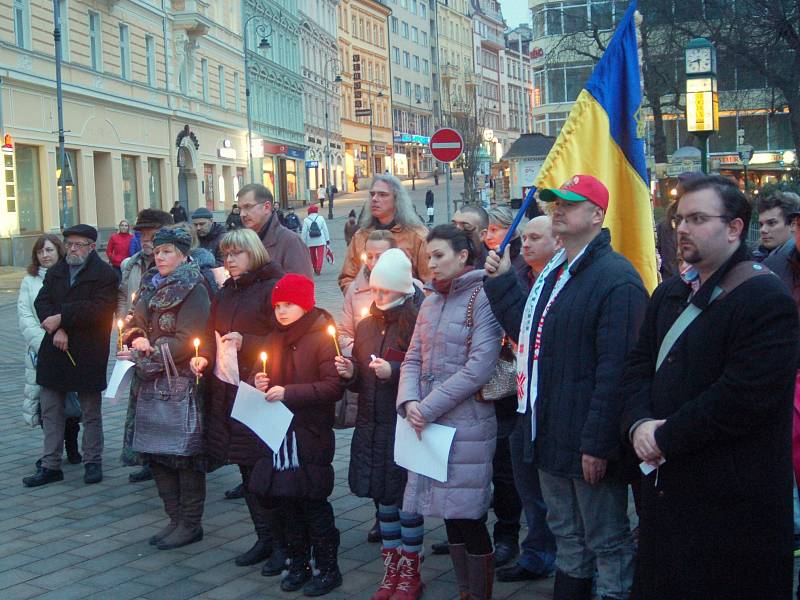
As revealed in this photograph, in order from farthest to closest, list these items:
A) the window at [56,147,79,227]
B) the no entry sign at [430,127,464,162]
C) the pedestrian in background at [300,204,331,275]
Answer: the window at [56,147,79,227]
the pedestrian in background at [300,204,331,275]
the no entry sign at [430,127,464,162]

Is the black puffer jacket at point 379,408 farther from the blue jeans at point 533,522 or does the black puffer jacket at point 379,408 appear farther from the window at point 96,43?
the window at point 96,43

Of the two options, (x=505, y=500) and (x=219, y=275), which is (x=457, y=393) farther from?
(x=219, y=275)

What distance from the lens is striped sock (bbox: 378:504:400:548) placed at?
5160 millimetres

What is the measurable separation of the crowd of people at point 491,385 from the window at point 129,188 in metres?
30.7

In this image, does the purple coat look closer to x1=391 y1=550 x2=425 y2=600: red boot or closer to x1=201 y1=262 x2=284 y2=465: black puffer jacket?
x1=391 y1=550 x2=425 y2=600: red boot

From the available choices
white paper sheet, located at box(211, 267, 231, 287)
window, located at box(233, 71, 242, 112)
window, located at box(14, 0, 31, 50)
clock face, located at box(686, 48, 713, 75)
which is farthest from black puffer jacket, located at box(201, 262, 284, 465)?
window, located at box(233, 71, 242, 112)

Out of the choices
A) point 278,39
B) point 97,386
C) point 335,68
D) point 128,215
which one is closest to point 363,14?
point 335,68

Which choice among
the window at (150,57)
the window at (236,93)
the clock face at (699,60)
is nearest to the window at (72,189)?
the window at (150,57)

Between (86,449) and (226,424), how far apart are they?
238 centimetres

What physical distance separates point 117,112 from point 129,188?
308 cm

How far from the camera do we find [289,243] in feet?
22.1

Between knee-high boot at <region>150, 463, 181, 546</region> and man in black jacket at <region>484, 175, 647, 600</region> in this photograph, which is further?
knee-high boot at <region>150, 463, 181, 546</region>

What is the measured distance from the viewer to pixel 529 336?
412cm

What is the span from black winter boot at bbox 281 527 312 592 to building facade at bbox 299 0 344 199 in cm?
6360
